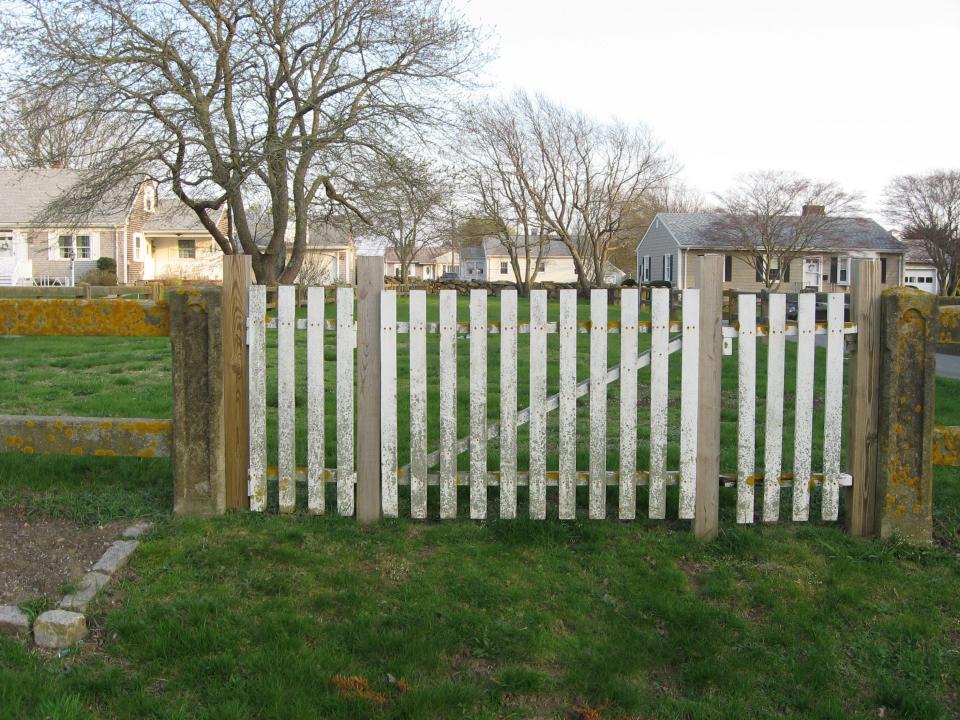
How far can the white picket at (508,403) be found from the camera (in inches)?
179

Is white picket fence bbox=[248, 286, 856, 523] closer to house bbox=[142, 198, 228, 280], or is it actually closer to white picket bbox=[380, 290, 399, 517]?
white picket bbox=[380, 290, 399, 517]

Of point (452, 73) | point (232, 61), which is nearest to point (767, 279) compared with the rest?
point (452, 73)

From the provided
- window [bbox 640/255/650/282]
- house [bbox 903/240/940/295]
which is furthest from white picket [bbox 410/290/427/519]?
house [bbox 903/240/940/295]

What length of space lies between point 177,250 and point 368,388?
42565 millimetres

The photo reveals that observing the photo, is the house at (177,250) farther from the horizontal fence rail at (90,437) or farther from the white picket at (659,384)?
the white picket at (659,384)

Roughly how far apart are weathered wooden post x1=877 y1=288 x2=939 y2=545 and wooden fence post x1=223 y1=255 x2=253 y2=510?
134 inches

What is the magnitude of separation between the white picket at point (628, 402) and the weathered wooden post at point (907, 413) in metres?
1.30

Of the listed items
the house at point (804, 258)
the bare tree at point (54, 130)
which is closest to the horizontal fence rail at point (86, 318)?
the bare tree at point (54, 130)

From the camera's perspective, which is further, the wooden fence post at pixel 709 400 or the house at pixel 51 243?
the house at pixel 51 243

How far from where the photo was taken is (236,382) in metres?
4.65

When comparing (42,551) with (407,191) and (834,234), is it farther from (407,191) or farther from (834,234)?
(834,234)

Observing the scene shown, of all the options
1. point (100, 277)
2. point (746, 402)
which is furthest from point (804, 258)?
point (746, 402)

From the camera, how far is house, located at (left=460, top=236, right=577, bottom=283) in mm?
77750

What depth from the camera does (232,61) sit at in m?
21.5
